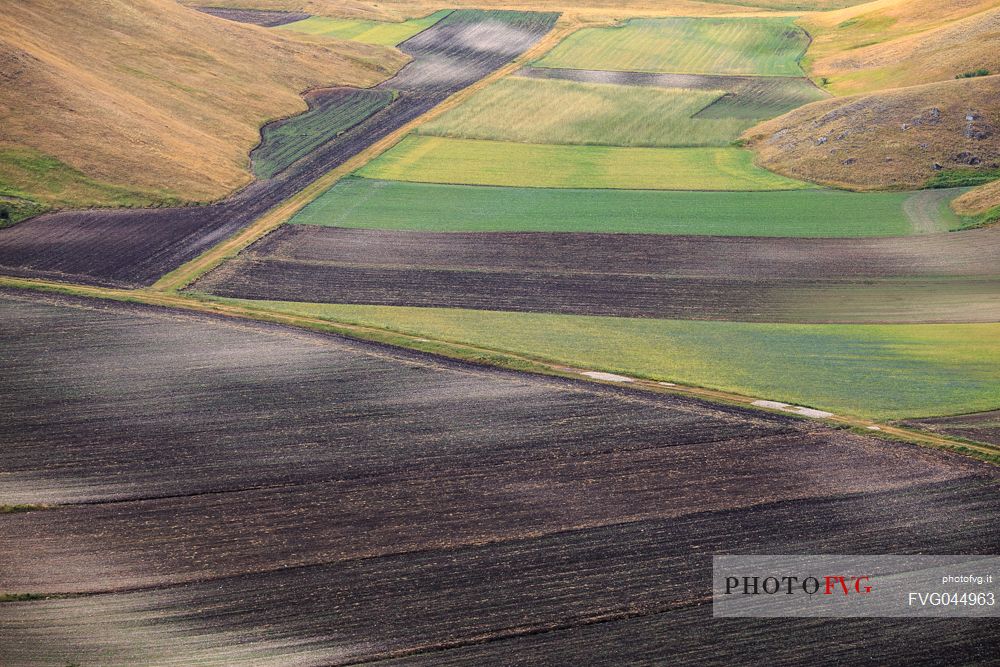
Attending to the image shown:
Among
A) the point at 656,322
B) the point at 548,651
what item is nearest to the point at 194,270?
the point at 656,322

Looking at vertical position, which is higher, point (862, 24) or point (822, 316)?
point (862, 24)

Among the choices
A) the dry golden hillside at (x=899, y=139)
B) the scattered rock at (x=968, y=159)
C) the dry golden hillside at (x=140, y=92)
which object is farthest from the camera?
the scattered rock at (x=968, y=159)

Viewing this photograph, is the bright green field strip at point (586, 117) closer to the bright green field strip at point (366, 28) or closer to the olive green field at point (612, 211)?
the olive green field at point (612, 211)

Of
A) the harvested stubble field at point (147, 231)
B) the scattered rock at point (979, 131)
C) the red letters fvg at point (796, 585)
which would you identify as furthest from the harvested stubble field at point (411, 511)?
the scattered rock at point (979, 131)

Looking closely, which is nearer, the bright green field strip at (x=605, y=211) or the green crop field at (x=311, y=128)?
the bright green field strip at (x=605, y=211)

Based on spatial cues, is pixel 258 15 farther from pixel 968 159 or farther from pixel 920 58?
pixel 968 159

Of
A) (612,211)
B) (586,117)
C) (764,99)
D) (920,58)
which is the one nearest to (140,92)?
(586,117)

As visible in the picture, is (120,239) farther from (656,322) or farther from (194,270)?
(656,322)

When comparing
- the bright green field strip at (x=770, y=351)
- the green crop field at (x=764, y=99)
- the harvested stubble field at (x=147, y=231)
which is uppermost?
the green crop field at (x=764, y=99)
